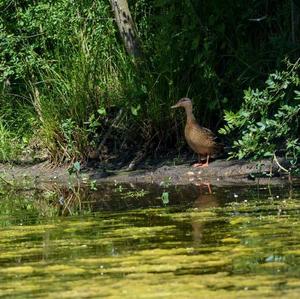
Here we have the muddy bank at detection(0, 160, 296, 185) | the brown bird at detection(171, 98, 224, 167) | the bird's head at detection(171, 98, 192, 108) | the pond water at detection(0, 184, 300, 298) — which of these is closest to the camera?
the pond water at detection(0, 184, 300, 298)

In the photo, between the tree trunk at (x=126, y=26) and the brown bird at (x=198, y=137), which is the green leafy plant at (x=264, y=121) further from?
the tree trunk at (x=126, y=26)

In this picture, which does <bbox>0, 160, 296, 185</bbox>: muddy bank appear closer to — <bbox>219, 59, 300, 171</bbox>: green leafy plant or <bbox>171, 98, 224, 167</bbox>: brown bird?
<bbox>171, 98, 224, 167</bbox>: brown bird

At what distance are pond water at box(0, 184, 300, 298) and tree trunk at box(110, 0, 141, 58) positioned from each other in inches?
134

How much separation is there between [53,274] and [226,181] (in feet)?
18.2

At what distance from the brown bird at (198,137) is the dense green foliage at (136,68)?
44 cm

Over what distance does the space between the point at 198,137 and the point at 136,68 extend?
5.41ft

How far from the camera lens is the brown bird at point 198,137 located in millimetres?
13547

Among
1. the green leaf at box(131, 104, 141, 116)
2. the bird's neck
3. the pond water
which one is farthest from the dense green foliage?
the pond water

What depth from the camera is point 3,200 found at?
482 inches

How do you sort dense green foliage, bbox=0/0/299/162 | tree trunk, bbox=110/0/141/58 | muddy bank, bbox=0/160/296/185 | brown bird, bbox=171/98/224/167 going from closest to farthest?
muddy bank, bbox=0/160/296/185
brown bird, bbox=171/98/224/167
dense green foliage, bbox=0/0/299/162
tree trunk, bbox=110/0/141/58

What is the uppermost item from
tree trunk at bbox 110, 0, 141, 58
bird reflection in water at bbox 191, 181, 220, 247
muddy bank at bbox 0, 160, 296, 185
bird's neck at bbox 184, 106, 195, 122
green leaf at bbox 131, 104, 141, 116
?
tree trunk at bbox 110, 0, 141, 58

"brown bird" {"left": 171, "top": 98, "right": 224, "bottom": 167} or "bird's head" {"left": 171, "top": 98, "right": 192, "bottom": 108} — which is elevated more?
"bird's head" {"left": 171, "top": 98, "right": 192, "bottom": 108}

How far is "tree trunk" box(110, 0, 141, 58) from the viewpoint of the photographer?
14.8 metres

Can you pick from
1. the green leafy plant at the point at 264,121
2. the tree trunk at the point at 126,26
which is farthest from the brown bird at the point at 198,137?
the green leafy plant at the point at 264,121
